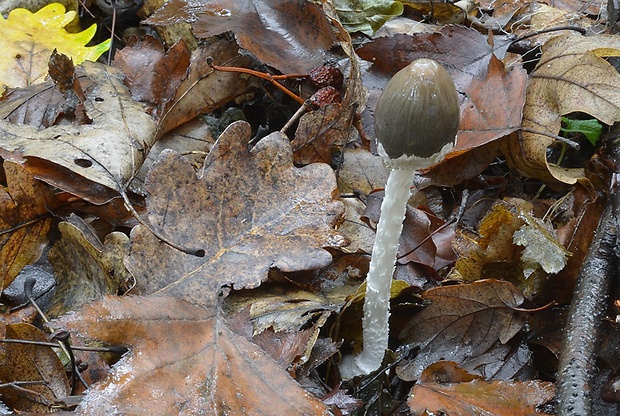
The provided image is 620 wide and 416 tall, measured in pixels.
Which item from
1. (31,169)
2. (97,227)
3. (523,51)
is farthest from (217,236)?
(523,51)

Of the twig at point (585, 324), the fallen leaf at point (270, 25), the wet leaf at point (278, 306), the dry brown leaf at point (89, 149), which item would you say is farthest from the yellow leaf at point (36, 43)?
the twig at point (585, 324)

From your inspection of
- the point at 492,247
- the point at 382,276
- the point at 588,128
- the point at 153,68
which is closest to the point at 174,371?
the point at 382,276

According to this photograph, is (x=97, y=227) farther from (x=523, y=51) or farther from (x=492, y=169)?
(x=523, y=51)

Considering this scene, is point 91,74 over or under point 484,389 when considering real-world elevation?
over

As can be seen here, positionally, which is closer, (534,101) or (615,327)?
(615,327)

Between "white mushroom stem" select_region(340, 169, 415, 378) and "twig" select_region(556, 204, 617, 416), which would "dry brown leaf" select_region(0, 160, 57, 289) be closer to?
"white mushroom stem" select_region(340, 169, 415, 378)

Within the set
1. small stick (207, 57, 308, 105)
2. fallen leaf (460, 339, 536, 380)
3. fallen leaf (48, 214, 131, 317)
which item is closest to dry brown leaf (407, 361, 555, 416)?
fallen leaf (460, 339, 536, 380)

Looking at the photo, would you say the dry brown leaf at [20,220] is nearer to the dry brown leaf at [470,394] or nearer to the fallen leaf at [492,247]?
the dry brown leaf at [470,394]

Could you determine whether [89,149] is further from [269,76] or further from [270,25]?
[270,25]
